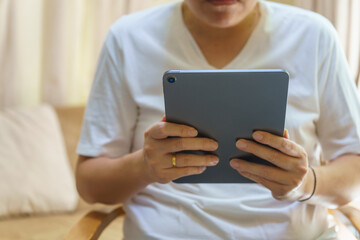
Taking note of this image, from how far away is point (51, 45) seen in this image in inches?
91.0

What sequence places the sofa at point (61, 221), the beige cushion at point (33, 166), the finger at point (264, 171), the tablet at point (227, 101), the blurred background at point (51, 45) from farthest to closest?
the blurred background at point (51, 45) < the beige cushion at point (33, 166) < the sofa at point (61, 221) < the finger at point (264, 171) < the tablet at point (227, 101)

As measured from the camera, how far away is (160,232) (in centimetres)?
124

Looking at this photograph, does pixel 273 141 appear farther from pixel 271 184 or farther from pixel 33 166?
pixel 33 166

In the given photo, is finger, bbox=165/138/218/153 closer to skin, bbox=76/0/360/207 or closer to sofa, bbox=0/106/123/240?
skin, bbox=76/0/360/207

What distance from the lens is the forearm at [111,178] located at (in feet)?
3.93

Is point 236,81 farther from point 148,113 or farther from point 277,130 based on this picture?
point 148,113

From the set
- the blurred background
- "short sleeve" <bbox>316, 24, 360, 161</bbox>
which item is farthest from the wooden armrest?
the blurred background

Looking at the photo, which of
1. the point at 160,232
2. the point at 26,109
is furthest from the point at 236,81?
the point at 26,109

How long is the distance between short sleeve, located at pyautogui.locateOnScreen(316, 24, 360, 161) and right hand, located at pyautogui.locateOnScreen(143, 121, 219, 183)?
374 mm

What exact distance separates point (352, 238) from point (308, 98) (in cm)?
35

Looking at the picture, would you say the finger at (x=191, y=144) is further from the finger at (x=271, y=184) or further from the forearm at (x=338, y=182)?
the forearm at (x=338, y=182)

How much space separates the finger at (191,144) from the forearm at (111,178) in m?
0.17

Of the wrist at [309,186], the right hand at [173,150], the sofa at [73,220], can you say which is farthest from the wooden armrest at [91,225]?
the wrist at [309,186]

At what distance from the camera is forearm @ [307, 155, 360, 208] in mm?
1193
